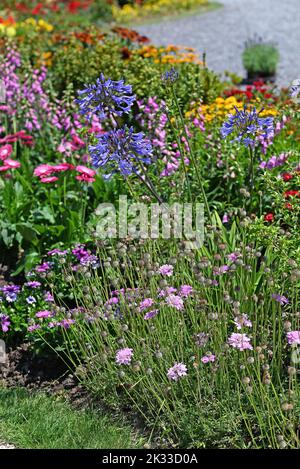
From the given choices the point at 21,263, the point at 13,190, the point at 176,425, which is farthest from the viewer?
the point at 13,190

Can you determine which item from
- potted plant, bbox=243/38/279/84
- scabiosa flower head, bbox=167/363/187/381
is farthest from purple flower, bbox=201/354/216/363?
potted plant, bbox=243/38/279/84

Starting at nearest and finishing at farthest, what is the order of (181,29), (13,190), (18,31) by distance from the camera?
(13,190) → (18,31) → (181,29)

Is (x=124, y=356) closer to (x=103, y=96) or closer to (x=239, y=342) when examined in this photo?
(x=239, y=342)

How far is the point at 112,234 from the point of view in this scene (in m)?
4.61

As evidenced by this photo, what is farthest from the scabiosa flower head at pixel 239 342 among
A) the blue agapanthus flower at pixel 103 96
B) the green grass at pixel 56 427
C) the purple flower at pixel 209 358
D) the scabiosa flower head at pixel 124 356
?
the blue agapanthus flower at pixel 103 96

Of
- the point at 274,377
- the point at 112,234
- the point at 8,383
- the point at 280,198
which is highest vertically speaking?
the point at 280,198

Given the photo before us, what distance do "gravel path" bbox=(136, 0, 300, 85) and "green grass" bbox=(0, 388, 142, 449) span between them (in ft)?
25.5

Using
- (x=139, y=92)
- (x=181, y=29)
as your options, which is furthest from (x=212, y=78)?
(x=181, y=29)

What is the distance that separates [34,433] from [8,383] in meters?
0.76

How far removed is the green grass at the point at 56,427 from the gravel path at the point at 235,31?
7767mm

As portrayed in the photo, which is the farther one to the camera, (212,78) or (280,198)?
(212,78)

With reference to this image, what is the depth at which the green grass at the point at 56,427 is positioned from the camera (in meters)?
3.48

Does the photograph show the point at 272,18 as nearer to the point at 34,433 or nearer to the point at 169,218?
the point at 169,218

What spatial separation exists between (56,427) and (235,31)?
1204 centimetres
